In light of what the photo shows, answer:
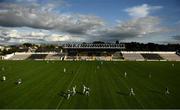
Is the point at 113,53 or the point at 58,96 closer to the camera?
the point at 58,96

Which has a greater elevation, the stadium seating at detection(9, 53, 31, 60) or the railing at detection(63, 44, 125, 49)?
the railing at detection(63, 44, 125, 49)

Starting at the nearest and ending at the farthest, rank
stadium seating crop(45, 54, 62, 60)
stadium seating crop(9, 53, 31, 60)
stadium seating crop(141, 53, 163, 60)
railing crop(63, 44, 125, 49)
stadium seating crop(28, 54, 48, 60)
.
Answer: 1. stadium seating crop(141, 53, 163, 60)
2. stadium seating crop(28, 54, 48, 60)
3. stadium seating crop(45, 54, 62, 60)
4. stadium seating crop(9, 53, 31, 60)
5. railing crop(63, 44, 125, 49)

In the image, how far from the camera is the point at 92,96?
3069 cm

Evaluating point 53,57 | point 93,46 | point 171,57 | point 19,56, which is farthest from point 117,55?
point 19,56

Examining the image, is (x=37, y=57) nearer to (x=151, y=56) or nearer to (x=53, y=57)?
(x=53, y=57)

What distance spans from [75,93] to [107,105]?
262 inches

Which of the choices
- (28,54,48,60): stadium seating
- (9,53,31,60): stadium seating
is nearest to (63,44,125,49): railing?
(28,54,48,60): stadium seating

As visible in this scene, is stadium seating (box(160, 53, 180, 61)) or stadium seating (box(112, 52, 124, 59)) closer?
stadium seating (box(160, 53, 180, 61))

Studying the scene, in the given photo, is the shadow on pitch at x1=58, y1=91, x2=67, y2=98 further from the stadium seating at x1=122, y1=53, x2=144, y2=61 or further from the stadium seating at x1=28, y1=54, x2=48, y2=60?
the stadium seating at x1=28, y1=54, x2=48, y2=60

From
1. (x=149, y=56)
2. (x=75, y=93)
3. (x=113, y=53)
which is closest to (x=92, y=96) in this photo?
(x=75, y=93)

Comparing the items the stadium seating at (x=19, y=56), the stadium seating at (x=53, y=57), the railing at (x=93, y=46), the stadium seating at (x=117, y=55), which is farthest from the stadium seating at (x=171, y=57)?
the stadium seating at (x=19, y=56)

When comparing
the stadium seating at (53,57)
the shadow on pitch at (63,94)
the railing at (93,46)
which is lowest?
the stadium seating at (53,57)

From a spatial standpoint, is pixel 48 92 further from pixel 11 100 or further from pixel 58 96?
pixel 11 100

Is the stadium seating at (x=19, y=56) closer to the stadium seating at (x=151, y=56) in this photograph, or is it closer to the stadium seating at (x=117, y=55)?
the stadium seating at (x=117, y=55)
